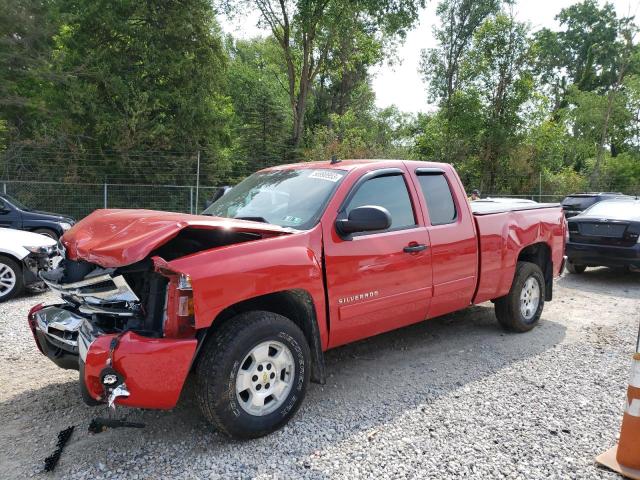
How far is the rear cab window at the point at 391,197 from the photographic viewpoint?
13.3 feet

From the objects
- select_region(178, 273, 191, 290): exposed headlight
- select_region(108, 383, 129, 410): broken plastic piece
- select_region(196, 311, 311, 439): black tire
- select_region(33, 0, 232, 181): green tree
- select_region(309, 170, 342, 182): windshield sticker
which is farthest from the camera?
select_region(33, 0, 232, 181): green tree

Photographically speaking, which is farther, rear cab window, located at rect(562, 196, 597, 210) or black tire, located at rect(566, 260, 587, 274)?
rear cab window, located at rect(562, 196, 597, 210)

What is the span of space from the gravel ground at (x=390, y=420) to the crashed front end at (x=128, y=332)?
0.45 m

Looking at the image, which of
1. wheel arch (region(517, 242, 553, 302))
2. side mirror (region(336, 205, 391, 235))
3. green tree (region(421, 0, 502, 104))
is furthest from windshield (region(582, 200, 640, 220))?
green tree (region(421, 0, 502, 104))

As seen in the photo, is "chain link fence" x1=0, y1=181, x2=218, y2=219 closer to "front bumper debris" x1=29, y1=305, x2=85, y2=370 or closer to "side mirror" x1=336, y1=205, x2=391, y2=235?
"front bumper debris" x1=29, y1=305, x2=85, y2=370

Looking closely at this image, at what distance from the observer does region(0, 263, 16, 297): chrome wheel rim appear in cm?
661

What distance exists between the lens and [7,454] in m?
3.02

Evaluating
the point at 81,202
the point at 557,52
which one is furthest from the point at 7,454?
the point at 557,52

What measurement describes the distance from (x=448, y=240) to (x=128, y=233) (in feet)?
9.17

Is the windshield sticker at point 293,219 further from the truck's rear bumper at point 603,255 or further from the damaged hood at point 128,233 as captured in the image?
the truck's rear bumper at point 603,255

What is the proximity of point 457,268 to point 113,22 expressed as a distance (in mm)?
17032

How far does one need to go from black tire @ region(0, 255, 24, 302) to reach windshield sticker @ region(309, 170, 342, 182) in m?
4.83

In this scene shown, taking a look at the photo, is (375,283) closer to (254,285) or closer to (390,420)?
(390,420)

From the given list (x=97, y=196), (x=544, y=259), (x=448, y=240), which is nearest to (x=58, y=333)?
(x=448, y=240)
